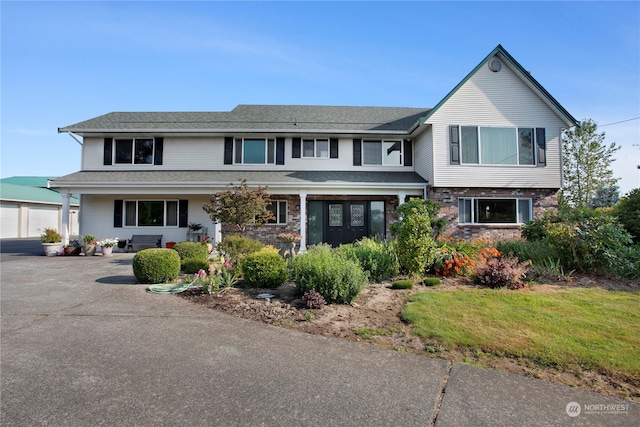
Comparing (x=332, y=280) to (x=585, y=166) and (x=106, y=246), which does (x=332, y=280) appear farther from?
(x=585, y=166)

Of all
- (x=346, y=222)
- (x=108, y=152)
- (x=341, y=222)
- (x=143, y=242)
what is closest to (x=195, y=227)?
(x=143, y=242)

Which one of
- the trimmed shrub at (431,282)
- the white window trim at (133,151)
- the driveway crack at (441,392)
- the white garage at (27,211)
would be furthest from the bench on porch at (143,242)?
the white garage at (27,211)

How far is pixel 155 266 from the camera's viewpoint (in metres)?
7.97

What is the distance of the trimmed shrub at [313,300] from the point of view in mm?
5758

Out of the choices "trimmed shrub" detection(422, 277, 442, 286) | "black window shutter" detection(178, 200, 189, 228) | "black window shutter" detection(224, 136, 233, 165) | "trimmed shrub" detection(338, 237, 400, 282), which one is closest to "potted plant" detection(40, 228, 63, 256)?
"black window shutter" detection(178, 200, 189, 228)

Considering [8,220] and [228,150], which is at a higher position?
[228,150]

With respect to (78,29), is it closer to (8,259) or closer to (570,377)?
(8,259)

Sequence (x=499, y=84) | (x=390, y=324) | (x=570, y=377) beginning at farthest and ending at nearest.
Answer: (x=499, y=84), (x=390, y=324), (x=570, y=377)

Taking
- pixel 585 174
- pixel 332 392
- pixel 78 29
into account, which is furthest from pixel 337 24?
pixel 585 174

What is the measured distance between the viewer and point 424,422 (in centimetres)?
269

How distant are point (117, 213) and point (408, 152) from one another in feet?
47.3

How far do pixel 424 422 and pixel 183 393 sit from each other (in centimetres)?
215

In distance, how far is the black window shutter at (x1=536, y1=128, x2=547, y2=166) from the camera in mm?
14484

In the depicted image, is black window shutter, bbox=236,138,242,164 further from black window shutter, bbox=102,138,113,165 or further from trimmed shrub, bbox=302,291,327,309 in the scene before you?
trimmed shrub, bbox=302,291,327,309
